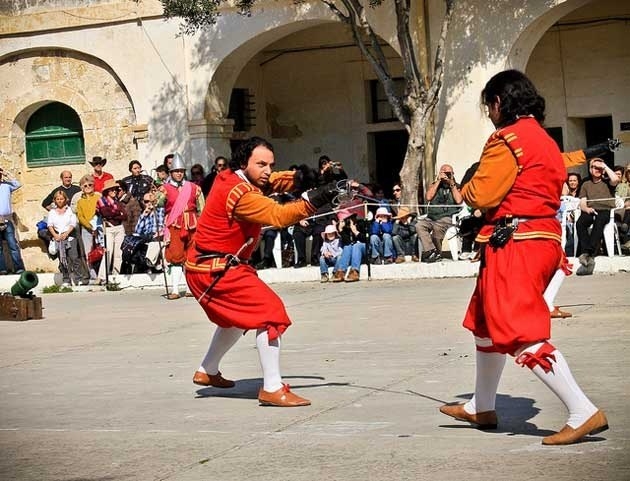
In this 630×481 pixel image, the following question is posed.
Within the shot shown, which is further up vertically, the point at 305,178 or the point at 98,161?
the point at 98,161

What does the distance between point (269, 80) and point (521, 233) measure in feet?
A: 63.8

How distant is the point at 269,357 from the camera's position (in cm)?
855

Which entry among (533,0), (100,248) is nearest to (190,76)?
(100,248)

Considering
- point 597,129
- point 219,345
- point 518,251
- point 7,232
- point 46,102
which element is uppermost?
point 46,102

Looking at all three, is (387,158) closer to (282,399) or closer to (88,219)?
(88,219)

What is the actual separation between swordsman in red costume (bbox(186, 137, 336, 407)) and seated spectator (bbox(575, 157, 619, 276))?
9.38 metres

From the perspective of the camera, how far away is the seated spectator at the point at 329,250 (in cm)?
1925

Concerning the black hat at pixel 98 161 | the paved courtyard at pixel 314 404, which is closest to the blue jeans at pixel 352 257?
the paved courtyard at pixel 314 404

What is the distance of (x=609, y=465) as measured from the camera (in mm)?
6359

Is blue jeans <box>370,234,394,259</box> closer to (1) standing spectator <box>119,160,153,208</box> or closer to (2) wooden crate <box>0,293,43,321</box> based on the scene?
(1) standing spectator <box>119,160,153,208</box>

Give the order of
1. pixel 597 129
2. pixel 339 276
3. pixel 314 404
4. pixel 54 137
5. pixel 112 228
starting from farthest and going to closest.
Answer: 1. pixel 54 137
2. pixel 597 129
3. pixel 112 228
4. pixel 339 276
5. pixel 314 404

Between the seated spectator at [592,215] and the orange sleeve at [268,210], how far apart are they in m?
9.74

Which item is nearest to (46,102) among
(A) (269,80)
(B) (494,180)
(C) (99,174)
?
(C) (99,174)

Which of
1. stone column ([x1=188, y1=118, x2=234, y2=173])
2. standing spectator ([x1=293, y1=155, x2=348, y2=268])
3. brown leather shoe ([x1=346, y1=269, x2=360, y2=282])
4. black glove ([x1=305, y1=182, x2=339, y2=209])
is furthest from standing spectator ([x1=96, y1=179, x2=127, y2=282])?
black glove ([x1=305, y1=182, x2=339, y2=209])
